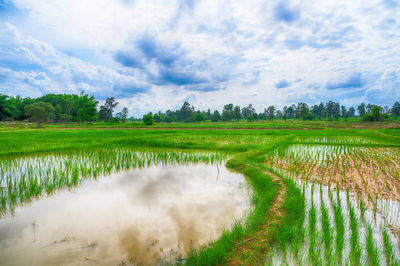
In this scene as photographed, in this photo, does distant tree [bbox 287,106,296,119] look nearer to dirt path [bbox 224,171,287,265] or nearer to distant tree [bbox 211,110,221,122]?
distant tree [bbox 211,110,221,122]

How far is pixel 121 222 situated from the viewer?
354cm

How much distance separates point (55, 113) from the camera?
50062mm

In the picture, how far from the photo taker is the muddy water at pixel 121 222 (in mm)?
2686

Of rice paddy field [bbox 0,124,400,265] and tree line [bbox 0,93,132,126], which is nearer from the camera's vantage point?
rice paddy field [bbox 0,124,400,265]

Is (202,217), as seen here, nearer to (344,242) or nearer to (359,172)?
(344,242)

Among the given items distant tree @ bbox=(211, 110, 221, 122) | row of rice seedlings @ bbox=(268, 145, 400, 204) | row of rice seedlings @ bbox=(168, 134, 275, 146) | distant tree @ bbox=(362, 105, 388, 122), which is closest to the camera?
row of rice seedlings @ bbox=(268, 145, 400, 204)

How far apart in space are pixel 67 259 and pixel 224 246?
2.12 meters

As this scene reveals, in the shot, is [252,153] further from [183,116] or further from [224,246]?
[183,116]

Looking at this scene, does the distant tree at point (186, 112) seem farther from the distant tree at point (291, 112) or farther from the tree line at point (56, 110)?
the distant tree at point (291, 112)

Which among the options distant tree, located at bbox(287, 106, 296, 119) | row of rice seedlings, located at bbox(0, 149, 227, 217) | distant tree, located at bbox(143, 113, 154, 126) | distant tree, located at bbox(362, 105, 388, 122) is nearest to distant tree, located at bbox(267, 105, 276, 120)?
distant tree, located at bbox(287, 106, 296, 119)

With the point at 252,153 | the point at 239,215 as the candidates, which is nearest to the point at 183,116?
the point at 252,153

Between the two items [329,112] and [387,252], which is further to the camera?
[329,112]

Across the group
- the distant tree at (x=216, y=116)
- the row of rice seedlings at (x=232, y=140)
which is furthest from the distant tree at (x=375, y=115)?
the row of rice seedlings at (x=232, y=140)

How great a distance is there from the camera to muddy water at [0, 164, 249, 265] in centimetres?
269
